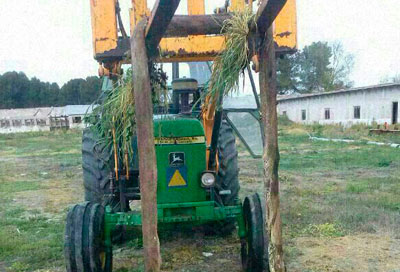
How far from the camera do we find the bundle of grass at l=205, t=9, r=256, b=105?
9.00 feet

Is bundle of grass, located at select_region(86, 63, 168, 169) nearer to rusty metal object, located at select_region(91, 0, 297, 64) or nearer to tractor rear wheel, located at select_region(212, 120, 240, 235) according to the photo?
rusty metal object, located at select_region(91, 0, 297, 64)

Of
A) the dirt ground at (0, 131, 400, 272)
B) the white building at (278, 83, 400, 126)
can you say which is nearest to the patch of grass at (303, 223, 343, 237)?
the dirt ground at (0, 131, 400, 272)

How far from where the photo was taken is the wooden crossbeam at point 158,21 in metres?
2.42

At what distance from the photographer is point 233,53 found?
9.27 feet

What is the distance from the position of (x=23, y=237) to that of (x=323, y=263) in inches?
160

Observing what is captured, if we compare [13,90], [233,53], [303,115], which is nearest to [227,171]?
[233,53]

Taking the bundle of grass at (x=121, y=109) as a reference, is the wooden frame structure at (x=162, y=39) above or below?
above

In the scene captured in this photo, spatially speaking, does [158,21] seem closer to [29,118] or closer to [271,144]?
[271,144]

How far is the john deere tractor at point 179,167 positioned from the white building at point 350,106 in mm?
23184

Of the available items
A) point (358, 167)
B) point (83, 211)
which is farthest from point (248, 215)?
point (358, 167)

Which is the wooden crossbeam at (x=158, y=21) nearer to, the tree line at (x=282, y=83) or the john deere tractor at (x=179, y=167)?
the john deere tractor at (x=179, y=167)

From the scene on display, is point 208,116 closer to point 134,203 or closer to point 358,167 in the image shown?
point 134,203

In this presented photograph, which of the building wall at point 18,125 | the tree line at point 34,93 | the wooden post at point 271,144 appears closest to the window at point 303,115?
the building wall at point 18,125

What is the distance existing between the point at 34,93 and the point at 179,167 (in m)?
70.0
